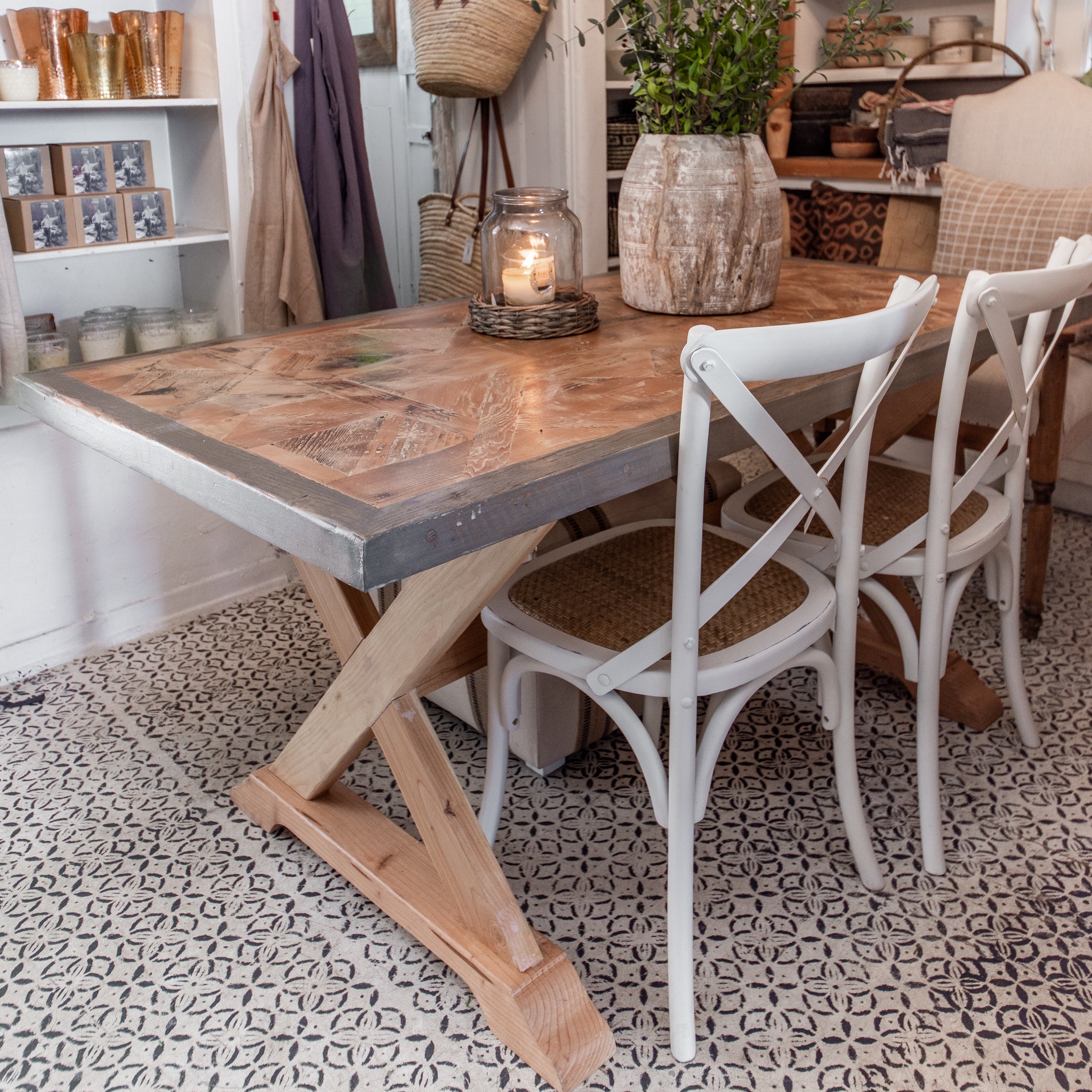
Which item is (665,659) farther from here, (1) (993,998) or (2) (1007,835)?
(2) (1007,835)

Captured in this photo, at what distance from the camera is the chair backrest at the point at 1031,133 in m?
2.76

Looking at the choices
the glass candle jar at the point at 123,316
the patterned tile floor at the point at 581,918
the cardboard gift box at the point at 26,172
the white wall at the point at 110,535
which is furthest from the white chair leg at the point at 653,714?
the cardboard gift box at the point at 26,172

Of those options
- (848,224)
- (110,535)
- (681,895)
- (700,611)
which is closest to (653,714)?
(681,895)

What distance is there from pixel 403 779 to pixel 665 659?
0.41m

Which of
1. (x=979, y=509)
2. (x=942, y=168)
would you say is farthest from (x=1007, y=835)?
(x=942, y=168)

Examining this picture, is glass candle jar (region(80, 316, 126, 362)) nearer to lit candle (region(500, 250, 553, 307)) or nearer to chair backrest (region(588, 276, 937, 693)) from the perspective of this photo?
lit candle (region(500, 250, 553, 307))

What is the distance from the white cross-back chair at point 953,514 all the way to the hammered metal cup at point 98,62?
1.61 meters

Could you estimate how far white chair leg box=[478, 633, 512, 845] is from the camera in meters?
1.57

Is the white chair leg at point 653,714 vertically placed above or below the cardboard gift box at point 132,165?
below

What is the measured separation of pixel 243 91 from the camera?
2.48 meters

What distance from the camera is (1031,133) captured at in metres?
2.85

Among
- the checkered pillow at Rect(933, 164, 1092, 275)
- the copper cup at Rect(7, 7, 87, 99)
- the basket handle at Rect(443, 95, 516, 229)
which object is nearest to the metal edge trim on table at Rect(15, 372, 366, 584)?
the copper cup at Rect(7, 7, 87, 99)

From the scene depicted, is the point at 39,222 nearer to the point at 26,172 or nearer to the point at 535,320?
the point at 26,172

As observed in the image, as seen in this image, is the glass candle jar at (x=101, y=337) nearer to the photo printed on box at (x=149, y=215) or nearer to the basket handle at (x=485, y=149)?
the photo printed on box at (x=149, y=215)
